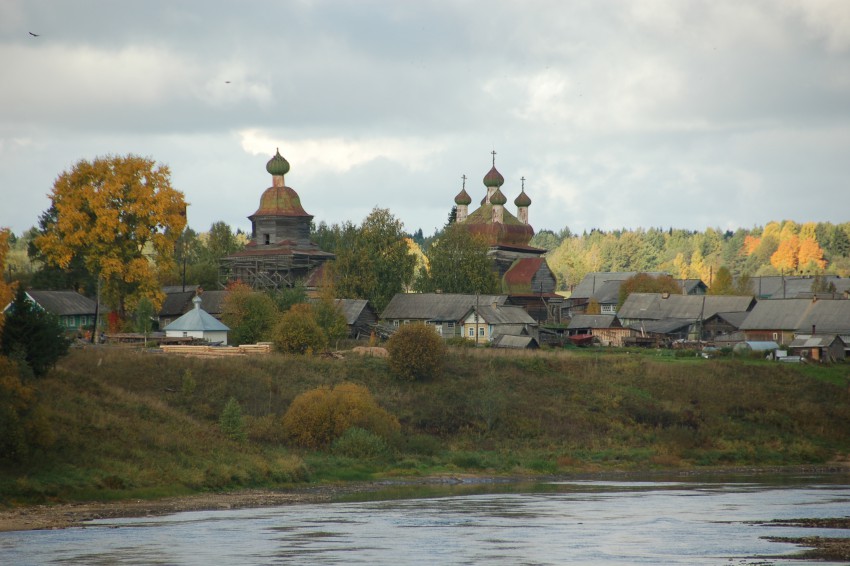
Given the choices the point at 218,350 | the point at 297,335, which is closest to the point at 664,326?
the point at 297,335

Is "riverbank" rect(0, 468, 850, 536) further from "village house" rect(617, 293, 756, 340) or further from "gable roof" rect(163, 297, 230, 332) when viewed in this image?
"village house" rect(617, 293, 756, 340)

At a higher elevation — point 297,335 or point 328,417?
point 297,335

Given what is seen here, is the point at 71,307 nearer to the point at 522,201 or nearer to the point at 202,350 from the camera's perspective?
the point at 202,350

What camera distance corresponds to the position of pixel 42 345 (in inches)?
1941

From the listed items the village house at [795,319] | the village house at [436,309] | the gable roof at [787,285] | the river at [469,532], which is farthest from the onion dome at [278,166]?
the gable roof at [787,285]

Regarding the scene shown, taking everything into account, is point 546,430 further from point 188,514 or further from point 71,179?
point 71,179

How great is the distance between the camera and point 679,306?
317 ft

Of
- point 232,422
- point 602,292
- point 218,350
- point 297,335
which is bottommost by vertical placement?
point 232,422

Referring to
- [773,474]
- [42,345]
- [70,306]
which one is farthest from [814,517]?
[70,306]

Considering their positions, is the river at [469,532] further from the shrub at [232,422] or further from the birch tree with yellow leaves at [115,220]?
the birch tree with yellow leaves at [115,220]

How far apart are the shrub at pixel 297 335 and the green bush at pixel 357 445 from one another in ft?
42.9

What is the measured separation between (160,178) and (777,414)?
38416 millimetres

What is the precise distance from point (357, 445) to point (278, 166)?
44717mm

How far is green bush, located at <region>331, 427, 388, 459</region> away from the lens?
5350 centimetres
